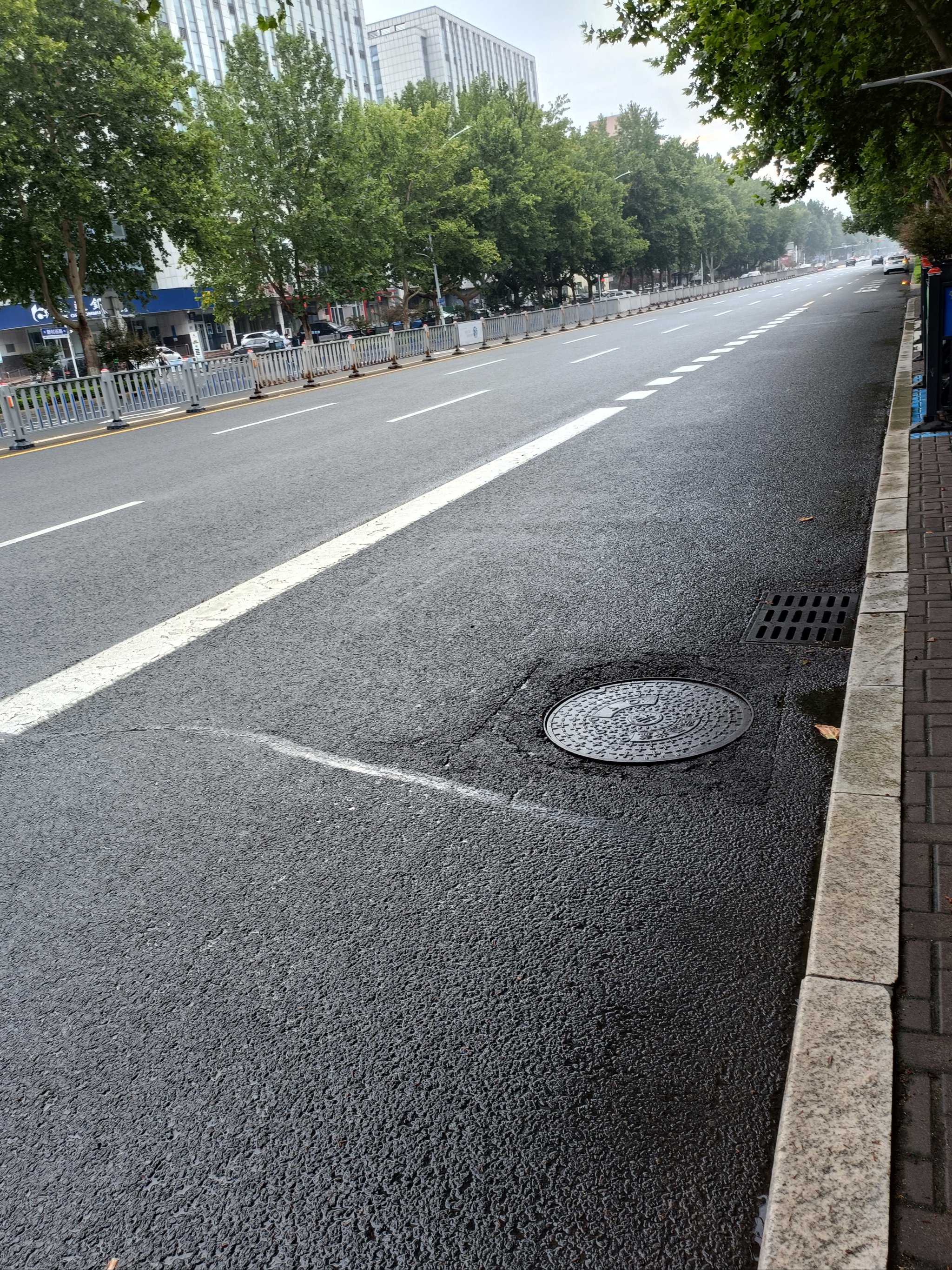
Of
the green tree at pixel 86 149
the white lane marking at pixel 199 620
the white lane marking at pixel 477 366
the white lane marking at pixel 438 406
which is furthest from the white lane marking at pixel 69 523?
the green tree at pixel 86 149

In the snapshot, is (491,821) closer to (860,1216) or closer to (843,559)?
(860,1216)

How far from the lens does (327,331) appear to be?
59469mm

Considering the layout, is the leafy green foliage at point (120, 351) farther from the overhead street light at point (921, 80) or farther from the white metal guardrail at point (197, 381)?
the overhead street light at point (921, 80)

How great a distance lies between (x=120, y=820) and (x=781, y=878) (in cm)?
226

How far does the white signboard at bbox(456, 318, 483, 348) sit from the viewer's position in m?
39.4

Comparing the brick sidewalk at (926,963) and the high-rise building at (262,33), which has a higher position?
the high-rise building at (262,33)

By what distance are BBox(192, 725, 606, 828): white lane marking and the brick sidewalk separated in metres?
0.98

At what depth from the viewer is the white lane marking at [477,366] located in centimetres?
2562

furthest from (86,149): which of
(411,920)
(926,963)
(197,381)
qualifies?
(926,963)

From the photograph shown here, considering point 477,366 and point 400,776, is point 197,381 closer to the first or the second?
point 477,366

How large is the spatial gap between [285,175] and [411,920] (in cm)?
3970

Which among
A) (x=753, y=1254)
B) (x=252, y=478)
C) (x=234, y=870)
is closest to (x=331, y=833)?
(x=234, y=870)

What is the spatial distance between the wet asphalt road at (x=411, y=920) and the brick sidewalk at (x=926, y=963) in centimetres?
26

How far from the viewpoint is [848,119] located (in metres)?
18.8
